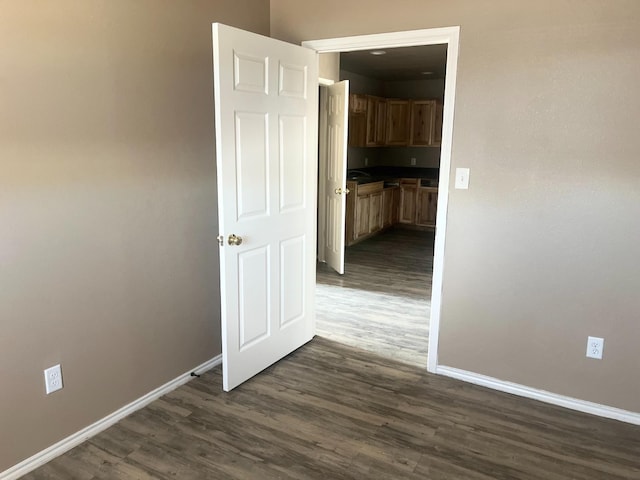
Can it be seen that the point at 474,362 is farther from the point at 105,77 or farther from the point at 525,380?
the point at 105,77

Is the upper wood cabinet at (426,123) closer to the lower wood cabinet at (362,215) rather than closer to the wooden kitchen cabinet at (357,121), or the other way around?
the wooden kitchen cabinet at (357,121)

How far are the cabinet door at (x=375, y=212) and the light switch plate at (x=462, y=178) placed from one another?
13.1 ft

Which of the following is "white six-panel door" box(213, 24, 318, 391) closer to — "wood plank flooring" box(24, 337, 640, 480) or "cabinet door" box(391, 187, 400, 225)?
"wood plank flooring" box(24, 337, 640, 480)

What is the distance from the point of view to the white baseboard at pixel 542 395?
2496 mm

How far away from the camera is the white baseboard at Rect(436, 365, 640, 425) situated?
250cm

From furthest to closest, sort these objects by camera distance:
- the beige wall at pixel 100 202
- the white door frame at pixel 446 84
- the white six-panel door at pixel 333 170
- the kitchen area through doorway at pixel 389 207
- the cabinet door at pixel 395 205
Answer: the cabinet door at pixel 395 205 → the white six-panel door at pixel 333 170 → the kitchen area through doorway at pixel 389 207 → the white door frame at pixel 446 84 → the beige wall at pixel 100 202

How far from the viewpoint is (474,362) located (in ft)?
9.34

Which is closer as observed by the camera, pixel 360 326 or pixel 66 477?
pixel 66 477

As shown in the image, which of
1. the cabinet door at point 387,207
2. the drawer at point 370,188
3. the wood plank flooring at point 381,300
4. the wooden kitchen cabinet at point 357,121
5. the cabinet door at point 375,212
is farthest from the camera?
the cabinet door at point 387,207

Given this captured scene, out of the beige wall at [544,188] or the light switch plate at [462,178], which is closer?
the beige wall at [544,188]

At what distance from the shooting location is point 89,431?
2.29m

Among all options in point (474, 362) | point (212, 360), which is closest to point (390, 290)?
point (474, 362)

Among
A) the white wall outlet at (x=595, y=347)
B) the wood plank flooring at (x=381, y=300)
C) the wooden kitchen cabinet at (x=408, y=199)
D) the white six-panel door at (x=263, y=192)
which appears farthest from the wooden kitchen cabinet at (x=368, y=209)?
the white wall outlet at (x=595, y=347)

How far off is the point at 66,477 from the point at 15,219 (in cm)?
114
